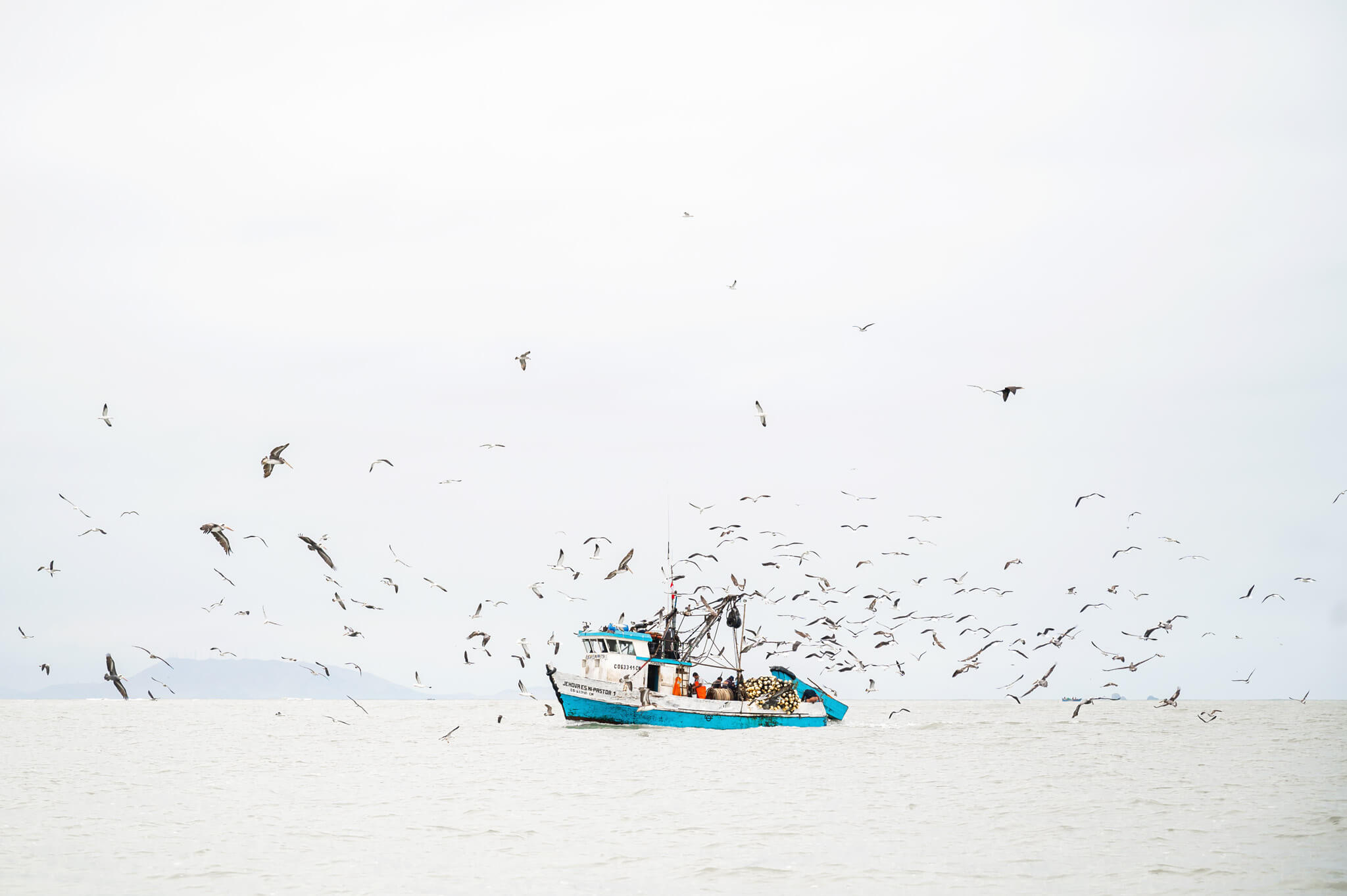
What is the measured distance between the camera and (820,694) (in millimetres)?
67875

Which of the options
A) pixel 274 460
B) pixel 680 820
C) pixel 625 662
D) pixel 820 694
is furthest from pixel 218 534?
pixel 820 694

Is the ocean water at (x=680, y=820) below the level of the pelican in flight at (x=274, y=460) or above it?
below

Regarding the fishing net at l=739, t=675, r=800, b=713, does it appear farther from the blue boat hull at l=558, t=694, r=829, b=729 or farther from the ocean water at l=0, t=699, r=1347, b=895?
the ocean water at l=0, t=699, r=1347, b=895

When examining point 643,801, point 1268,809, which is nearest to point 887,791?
point 643,801

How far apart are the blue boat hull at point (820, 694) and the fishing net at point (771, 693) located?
1043mm

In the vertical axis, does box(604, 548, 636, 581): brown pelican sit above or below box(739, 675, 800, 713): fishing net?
above

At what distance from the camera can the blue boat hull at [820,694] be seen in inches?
2510

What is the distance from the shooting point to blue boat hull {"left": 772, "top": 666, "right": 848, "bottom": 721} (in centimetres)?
6375

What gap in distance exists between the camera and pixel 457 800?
99.6ft

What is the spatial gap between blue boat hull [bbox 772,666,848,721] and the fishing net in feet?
3.42

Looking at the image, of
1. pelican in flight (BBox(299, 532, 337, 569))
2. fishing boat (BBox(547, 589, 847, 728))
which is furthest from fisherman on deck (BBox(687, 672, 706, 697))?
pelican in flight (BBox(299, 532, 337, 569))

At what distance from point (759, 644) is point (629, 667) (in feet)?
24.1

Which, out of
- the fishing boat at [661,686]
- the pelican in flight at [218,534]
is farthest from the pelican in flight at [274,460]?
the fishing boat at [661,686]

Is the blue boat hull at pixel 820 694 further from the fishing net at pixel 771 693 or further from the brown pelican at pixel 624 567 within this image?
the brown pelican at pixel 624 567
